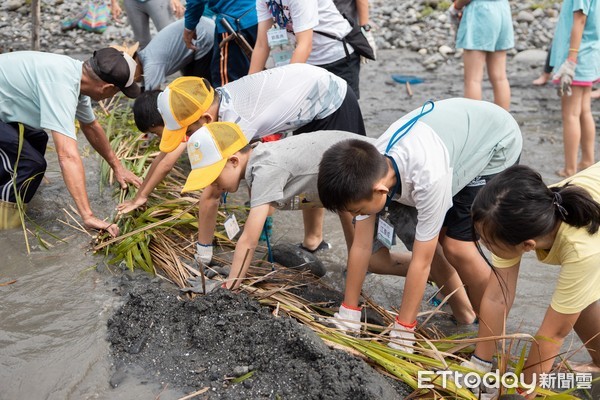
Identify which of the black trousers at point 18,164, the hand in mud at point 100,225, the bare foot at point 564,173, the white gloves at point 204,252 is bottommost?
the bare foot at point 564,173

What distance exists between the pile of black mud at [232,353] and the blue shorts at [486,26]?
3.13 metres

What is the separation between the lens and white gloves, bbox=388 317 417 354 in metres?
2.75

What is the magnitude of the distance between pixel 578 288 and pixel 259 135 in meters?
1.71

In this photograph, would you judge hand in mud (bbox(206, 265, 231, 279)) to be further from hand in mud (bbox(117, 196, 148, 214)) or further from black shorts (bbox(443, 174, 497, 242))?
black shorts (bbox(443, 174, 497, 242))

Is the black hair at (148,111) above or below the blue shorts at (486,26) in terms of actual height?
above

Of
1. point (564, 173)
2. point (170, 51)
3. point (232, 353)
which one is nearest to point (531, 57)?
point (564, 173)

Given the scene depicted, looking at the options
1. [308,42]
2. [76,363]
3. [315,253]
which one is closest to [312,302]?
[315,253]

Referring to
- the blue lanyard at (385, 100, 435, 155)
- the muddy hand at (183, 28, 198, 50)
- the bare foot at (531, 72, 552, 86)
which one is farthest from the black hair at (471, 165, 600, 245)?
the bare foot at (531, 72, 552, 86)

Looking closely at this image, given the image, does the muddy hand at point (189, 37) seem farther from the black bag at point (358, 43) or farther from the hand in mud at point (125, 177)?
the black bag at point (358, 43)

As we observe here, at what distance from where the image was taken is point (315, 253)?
402cm

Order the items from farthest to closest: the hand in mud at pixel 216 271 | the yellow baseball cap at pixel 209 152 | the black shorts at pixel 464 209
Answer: the hand in mud at pixel 216 271
the black shorts at pixel 464 209
the yellow baseball cap at pixel 209 152

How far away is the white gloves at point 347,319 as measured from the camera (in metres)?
2.87

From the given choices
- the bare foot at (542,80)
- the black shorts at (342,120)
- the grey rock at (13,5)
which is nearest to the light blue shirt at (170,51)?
the black shorts at (342,120)

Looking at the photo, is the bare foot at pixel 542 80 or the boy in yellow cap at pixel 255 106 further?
the bare foot at pixel 542 80
